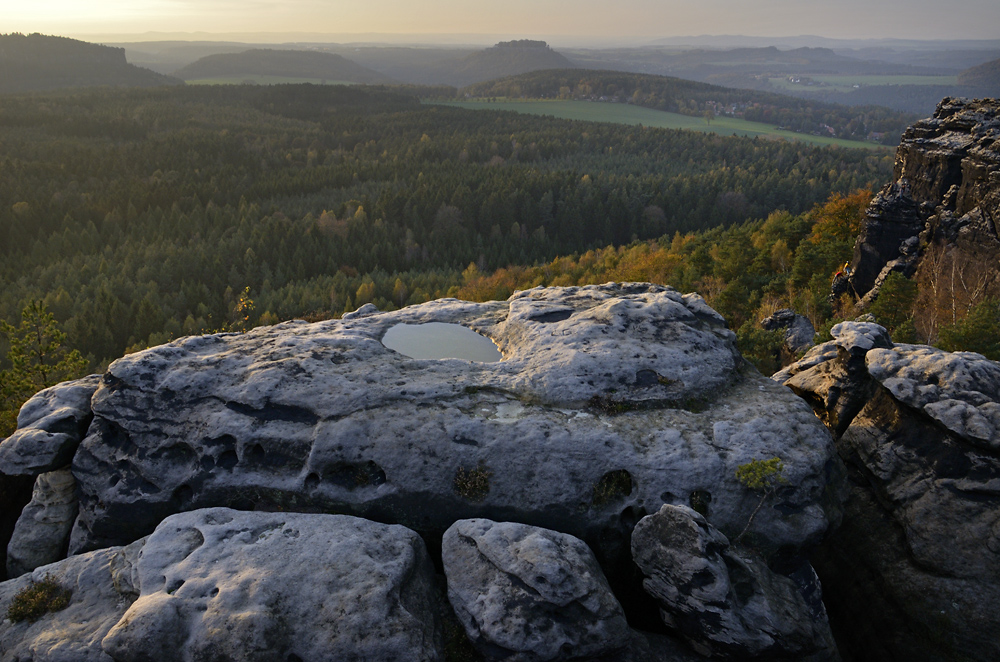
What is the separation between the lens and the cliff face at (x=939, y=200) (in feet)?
109

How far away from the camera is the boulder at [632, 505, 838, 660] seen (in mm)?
12789

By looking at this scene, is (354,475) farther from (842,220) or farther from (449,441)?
(842,220)

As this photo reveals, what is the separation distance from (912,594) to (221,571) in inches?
702

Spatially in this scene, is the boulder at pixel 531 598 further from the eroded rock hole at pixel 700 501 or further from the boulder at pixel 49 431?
the boulder at pixel 49 431

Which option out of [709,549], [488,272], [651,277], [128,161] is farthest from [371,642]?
[128,161]

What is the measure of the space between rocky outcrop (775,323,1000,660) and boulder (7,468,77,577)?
23.2 m

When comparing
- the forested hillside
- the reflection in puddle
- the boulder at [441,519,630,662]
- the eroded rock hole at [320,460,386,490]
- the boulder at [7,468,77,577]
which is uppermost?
the reflection in puddle

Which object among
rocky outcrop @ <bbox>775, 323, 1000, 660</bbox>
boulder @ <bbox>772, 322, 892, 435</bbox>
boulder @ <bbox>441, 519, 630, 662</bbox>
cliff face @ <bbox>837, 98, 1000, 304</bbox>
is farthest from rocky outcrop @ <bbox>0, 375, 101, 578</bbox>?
cliff face @ <bbox>837, 98, 1000, 304</bbox>

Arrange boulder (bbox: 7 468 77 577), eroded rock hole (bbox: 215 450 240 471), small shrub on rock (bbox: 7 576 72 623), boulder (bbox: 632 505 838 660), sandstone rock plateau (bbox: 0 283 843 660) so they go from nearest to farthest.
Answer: sandstone rock plateau (bbox: 0 283 843 660), boulder (bbox: 632 505 838 660), small shrub on rock (bbox: 7 576 72 623), eroded rock hole (bbox: 215 450 240 471), boulder (bbox: 7 468 77 577)

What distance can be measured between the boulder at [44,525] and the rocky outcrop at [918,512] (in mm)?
23167

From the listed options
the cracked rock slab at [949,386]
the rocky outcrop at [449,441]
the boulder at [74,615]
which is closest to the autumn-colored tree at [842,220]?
the cracked rock slab at [949,386]

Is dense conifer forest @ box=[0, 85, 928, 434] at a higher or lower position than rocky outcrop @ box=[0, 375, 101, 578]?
lower

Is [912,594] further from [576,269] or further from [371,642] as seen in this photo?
[576,269]

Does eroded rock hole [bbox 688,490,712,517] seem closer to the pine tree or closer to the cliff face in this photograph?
the pine tree
